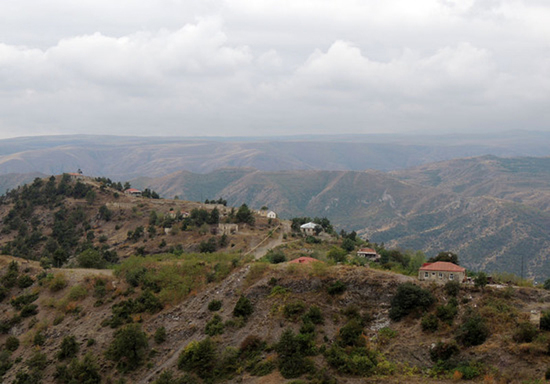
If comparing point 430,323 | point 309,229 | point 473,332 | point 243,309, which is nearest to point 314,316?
point 243,309

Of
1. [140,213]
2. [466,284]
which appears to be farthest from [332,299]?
[140,213]

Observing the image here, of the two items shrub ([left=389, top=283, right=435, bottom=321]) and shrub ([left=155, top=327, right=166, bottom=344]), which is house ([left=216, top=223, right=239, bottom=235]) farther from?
shrub ([left=389, top=283, right=435, bottom=321])

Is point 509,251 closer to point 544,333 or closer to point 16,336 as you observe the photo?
point 544,333

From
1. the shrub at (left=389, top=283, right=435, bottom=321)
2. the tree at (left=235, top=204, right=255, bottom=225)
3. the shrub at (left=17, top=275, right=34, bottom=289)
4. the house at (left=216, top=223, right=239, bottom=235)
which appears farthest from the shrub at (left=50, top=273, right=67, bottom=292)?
the tree at (left=235, top=204, right=255, bottom=225)

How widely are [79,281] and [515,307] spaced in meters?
43.3

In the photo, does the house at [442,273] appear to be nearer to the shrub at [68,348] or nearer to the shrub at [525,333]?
the shrub at [525,333]

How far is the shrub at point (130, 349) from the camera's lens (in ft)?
126

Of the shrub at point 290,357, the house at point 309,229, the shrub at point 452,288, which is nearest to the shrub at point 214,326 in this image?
the shrub at point 290,357

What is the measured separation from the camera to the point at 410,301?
3594cm

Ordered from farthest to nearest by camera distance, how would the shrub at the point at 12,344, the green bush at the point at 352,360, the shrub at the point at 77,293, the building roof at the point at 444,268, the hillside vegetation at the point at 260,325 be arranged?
the shrub at the point at 77,293, the shrub at the point at 12,344, the building roof at the point at 444,268, the hillside vegetation at the point at 260,325, the green bush at the point at 352,360

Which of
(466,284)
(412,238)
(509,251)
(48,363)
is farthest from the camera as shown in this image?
(412,238)

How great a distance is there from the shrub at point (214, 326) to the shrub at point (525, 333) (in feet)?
70.8

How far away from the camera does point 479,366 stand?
1152 inches

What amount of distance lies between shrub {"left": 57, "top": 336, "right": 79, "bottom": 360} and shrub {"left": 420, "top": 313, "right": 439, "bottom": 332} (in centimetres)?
2973
